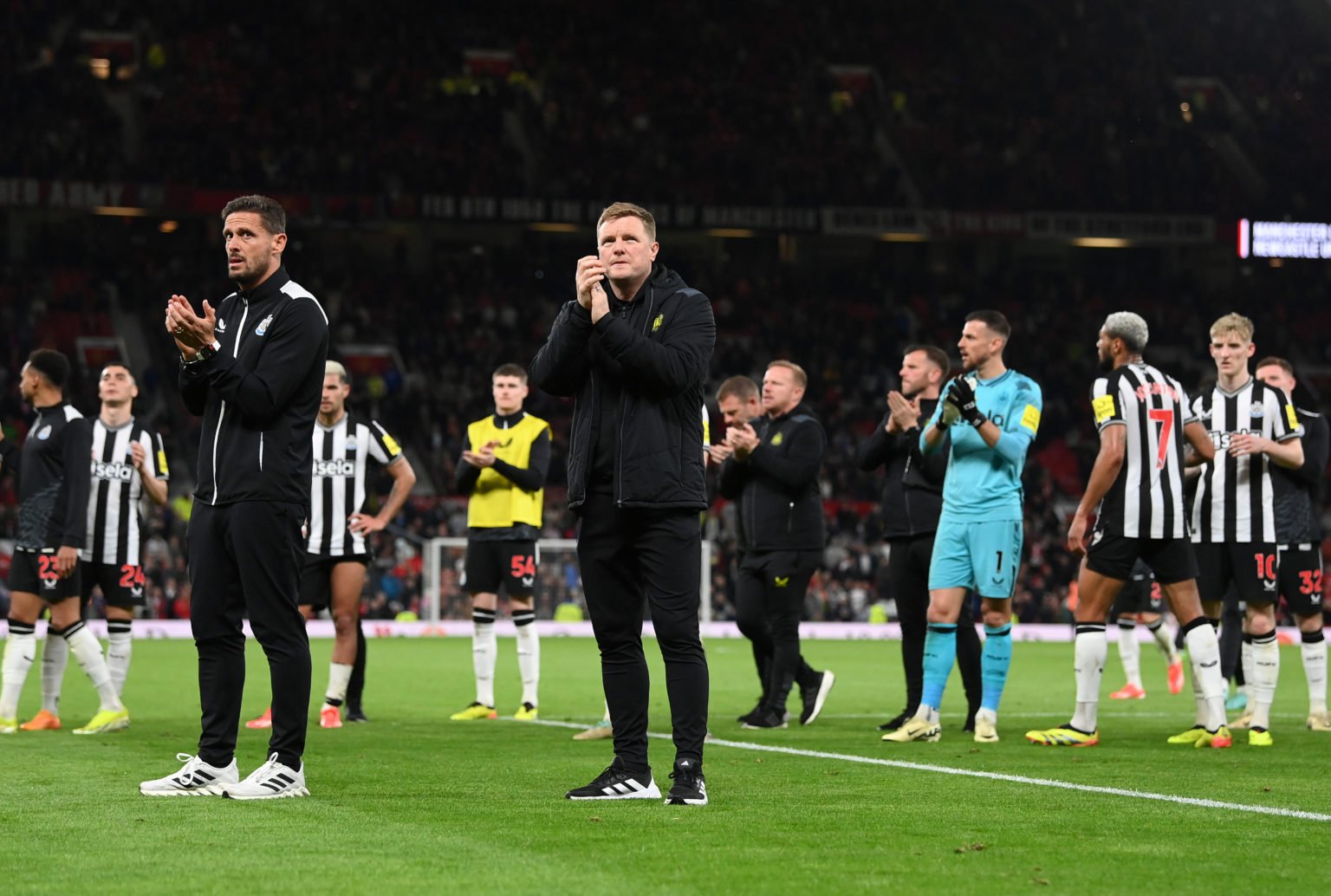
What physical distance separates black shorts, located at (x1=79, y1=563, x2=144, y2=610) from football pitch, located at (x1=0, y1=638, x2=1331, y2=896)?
87 centimetres

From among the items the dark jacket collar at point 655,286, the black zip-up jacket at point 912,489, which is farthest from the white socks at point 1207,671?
the dark jacket collar at point 655,286

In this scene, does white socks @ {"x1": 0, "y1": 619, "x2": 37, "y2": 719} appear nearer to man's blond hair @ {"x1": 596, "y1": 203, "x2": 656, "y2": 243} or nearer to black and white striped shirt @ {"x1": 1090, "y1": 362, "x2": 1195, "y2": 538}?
man's blond hair @ {"x1": 596, "y1": 203, "x2": 656, "y2": 243}

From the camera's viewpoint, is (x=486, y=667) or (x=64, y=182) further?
(x=64, y=182)

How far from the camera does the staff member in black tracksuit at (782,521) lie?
1110 centimetres

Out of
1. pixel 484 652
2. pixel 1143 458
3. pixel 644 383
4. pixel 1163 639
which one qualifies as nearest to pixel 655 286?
pixel 644 383

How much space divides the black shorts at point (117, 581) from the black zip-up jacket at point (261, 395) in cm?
446

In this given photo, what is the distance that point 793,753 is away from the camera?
8.71 metres

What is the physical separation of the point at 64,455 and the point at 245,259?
432cm

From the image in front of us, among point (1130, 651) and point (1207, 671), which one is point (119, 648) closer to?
point (1207, 671)

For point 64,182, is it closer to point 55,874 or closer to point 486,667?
point 486,667

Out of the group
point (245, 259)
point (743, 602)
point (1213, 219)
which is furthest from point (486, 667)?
point (1213, 219)

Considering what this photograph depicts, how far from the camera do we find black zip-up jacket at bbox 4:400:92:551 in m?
10.3

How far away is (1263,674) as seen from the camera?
996cm

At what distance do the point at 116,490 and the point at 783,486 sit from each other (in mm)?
4351
